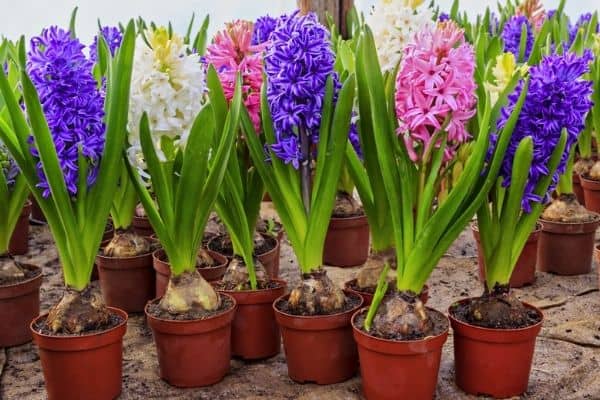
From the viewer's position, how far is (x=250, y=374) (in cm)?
210

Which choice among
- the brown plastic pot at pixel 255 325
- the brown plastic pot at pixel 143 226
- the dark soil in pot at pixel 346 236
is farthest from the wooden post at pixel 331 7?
the brown plastic pot at pixel 255 325

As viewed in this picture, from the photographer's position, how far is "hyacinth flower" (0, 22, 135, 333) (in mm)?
1810

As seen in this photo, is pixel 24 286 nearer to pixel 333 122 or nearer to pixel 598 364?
pixel 333 122

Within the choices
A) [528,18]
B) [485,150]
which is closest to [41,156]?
[485,150]

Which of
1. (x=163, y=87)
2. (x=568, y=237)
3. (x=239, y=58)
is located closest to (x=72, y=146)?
(x=163, y=87)

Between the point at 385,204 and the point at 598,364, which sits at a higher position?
the point at 385,204

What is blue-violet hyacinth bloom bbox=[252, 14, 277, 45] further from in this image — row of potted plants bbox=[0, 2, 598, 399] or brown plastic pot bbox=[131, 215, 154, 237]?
brown plastic pot bbox=[131, 215, 154, 237]

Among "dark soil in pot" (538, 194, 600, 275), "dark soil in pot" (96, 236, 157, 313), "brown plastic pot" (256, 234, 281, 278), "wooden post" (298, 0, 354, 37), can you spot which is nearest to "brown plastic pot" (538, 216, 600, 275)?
"dark soil in pot" (538, 194, 600, 275)

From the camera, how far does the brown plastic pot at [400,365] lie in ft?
5.81

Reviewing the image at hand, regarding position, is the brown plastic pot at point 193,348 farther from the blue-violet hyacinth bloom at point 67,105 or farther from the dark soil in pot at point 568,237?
the dark soil in pot at point 568,237

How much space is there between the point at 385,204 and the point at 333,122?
0.36 metres

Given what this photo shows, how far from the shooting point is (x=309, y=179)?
6.64 feet

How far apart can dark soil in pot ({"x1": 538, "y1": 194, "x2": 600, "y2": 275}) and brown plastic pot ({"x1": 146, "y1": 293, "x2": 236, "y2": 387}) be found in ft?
4.92

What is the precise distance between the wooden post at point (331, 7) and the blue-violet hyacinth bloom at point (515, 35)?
3.24ft
